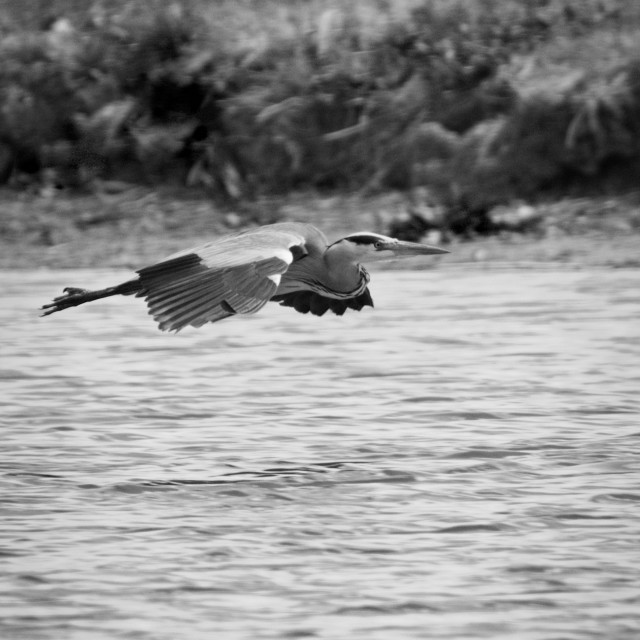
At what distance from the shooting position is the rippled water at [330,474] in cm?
505

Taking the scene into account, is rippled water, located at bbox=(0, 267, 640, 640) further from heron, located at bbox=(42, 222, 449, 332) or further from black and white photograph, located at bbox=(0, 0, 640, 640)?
heron, located at bbox=(42, 222, 449, 332)

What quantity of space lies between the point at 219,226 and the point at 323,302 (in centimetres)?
631

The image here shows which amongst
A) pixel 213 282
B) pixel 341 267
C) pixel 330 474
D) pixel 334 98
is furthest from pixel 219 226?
pixel 213 282

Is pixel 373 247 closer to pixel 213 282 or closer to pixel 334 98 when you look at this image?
pixel 213 282

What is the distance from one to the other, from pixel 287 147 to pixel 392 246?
7.34 meters

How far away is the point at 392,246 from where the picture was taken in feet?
24.5

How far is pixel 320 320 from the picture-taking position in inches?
444

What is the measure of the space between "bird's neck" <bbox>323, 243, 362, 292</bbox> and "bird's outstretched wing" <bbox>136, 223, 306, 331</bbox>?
83cm

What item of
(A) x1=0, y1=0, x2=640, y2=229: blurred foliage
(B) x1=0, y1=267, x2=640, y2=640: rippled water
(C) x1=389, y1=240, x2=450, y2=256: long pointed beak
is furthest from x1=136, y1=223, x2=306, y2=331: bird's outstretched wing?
(A) x1=0, y1=0, x2=640, y2=229: blurred foliage

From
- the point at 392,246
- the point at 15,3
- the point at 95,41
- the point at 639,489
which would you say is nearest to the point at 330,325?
the point at 392,246

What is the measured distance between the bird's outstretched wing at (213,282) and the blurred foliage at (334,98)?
7250 millimetres

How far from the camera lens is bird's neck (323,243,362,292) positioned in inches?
291

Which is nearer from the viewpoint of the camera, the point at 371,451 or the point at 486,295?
the point at 371,451

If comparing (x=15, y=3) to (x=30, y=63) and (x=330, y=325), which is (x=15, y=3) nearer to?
(x=30, y=63)
